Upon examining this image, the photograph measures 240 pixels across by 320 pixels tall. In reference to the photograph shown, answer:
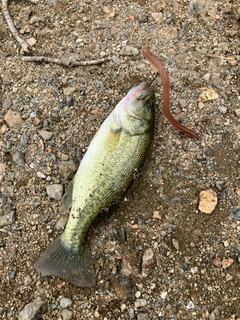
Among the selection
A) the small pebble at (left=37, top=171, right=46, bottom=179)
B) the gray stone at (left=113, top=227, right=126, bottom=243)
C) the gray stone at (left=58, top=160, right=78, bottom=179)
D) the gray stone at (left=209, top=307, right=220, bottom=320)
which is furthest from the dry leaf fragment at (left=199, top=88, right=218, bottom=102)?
the gray stone at (left=209, top=307, right=220, bottom=320)

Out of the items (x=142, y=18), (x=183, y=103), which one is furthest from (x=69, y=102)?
(x=142, y=18)

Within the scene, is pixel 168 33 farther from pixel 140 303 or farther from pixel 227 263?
pixel 140 303

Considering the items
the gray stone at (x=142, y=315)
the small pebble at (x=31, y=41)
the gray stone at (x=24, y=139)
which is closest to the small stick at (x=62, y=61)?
the small pebble at (x=31, y=41)

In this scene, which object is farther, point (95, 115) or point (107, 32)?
point (107, 32)

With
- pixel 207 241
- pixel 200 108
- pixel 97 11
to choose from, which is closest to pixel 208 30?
pixel 200 108

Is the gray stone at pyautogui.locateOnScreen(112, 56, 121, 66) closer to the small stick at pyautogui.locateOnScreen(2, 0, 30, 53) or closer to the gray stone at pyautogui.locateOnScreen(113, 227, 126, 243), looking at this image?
the small stick at pyautogui.locateOnScreen(2, 0, 30, 53)

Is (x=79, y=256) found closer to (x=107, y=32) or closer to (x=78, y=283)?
(x=78, y=283)

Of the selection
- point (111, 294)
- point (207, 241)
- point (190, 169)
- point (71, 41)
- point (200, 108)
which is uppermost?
point (71, 41)

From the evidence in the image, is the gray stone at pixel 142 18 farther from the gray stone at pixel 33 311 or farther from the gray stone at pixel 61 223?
the gray stone at pixel 33 311
